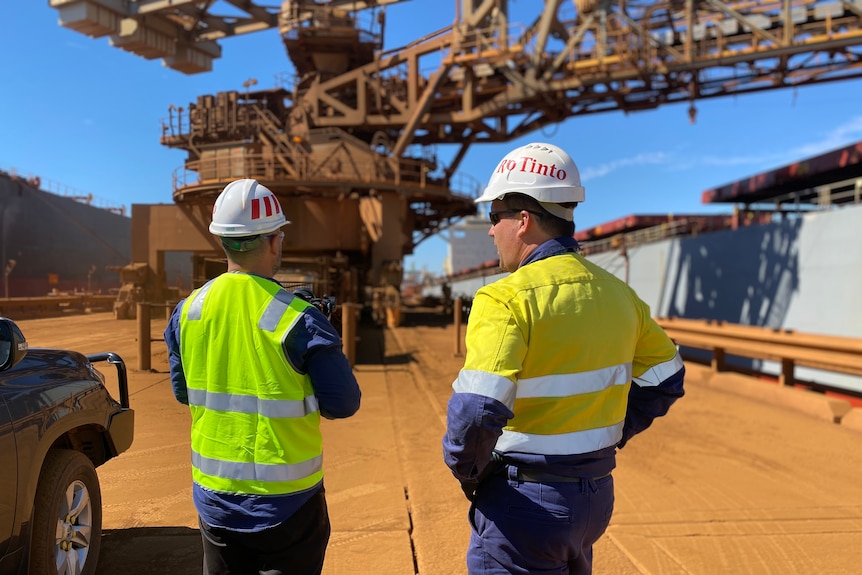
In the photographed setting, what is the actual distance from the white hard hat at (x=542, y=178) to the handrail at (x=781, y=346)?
7.03m

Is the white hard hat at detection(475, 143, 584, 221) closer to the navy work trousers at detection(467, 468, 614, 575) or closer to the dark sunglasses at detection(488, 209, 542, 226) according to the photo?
the dark sunglasses at detection(488, 209, 542, 226)

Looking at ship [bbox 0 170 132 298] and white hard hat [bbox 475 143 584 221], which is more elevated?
ship [bbox 0 170 132 298]

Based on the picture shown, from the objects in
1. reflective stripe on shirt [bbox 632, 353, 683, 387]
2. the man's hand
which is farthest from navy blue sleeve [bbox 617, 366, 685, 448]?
the man's hand

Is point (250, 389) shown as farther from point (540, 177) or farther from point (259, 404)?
point (540, 177)

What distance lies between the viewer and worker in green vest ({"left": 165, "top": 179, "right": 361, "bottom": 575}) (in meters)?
1.88

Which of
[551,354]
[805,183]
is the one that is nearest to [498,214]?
[551,354]

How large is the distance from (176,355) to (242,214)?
0.68 meters

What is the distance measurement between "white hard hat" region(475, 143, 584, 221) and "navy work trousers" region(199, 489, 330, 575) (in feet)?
4.63

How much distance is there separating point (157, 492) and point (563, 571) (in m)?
3.24

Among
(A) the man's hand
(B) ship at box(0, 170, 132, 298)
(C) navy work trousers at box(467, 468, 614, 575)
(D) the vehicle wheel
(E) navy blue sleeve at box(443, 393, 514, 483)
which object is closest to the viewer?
(E) navy blue sleeve at box(443, 393, 514, 483)

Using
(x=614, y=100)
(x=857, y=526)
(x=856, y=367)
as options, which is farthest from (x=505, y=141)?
(x=857, y=526)

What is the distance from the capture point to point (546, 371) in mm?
1711

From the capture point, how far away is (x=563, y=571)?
1.77m

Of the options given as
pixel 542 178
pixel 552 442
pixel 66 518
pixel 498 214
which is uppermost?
pixel 542 178
